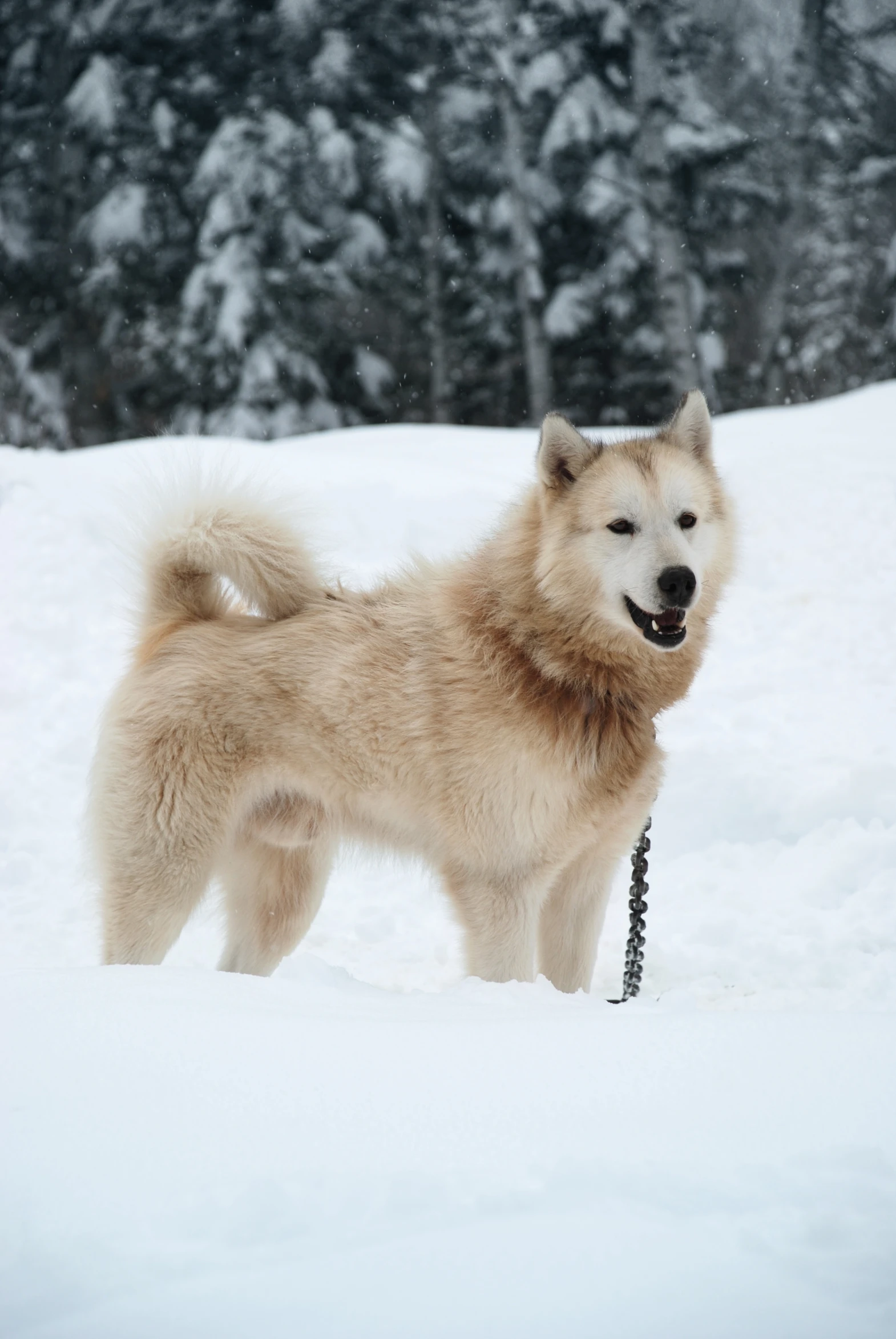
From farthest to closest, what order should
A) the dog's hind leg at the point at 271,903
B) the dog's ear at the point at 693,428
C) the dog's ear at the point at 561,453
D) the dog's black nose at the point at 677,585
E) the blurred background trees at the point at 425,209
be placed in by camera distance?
1. the blurred background trees at the point at 425,209
2. the dog's hind leg at the point at 271,903
3. the dog's ear at the point at 693,428
4. the dog's ear at the point at 561,453
5. the dog's black nose at the point at 677,585

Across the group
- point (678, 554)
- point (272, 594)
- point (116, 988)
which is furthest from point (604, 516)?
point (116, 988)

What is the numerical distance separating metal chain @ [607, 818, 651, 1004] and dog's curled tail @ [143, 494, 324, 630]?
45.7 inches

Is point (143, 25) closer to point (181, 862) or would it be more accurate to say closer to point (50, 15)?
point (50, 15)

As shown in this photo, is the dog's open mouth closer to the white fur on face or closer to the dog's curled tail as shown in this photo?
the white fur on face

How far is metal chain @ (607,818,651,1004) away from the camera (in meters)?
2.93

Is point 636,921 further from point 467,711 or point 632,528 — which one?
point 632,528

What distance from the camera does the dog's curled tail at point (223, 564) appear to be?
289cm

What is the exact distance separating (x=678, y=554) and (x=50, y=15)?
17.2 m

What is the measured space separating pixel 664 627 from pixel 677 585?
131 millimetres

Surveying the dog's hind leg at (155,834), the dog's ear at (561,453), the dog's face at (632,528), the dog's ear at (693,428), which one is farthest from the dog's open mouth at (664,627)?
the dog's hind leg at (155,834)

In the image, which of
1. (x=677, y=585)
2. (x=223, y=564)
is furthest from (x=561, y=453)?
(x=223, y=564)

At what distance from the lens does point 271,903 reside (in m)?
3.19

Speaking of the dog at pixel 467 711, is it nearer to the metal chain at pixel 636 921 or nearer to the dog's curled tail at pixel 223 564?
the dog's curled tail at pixel 223 564

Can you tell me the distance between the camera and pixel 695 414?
2965 millimetres
